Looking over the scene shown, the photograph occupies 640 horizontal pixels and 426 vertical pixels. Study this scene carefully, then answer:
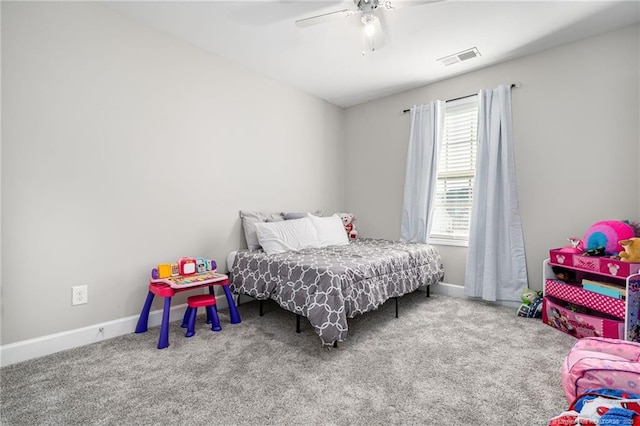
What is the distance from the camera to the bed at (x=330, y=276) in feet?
6.34

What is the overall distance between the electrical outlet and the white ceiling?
209 cm

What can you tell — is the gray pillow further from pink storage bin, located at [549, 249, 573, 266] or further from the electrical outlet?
pink storage bin, located at [549, 249, 573, 266]

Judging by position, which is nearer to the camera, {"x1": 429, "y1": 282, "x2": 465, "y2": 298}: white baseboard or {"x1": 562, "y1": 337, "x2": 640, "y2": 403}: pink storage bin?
{"x1": 562, "y1": 337, "x2": 640, "y2": 403}: pink storage bin

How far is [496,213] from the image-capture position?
2955 mm

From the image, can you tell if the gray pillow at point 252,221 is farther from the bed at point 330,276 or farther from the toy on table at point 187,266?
the toy on table at point 187,266

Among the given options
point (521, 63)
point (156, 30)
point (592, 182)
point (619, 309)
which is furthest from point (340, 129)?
point (619, 309)

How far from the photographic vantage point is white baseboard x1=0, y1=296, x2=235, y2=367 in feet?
5.92

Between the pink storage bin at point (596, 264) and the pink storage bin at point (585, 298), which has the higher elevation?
the pink storage bin at point (596, 264)

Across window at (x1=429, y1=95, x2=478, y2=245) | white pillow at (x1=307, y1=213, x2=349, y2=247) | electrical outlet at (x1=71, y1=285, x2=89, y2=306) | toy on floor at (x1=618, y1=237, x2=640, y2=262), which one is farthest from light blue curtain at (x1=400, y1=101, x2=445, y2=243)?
electrical outlet at (x1=71, y1=285, x2=89, y2=306)

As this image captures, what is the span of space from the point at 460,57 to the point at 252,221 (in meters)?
2.62

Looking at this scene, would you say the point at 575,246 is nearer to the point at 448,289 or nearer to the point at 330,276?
the point at 448,289

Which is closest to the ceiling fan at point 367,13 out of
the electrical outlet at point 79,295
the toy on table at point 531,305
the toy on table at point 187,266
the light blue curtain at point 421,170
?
the light blue curtain at point 421,170

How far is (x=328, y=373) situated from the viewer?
5.56 feet

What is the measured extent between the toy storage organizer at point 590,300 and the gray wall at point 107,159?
2.84 m
